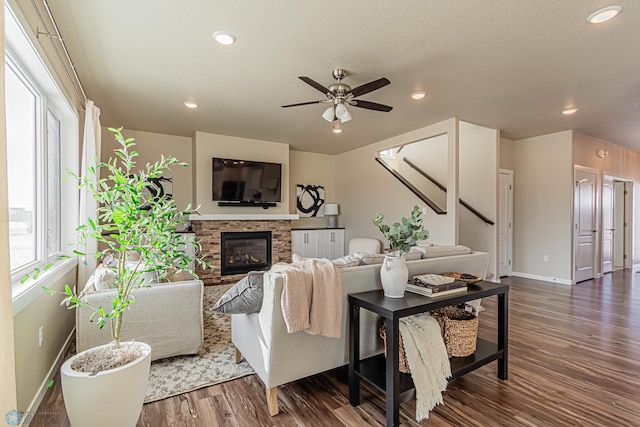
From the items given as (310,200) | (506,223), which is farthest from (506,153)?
(310,200)

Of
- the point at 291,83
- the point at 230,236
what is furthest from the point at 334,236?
the point at 291,83

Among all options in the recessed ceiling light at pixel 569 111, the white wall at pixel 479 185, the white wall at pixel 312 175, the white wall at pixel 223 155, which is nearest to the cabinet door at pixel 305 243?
the white wall at pixel 312 175

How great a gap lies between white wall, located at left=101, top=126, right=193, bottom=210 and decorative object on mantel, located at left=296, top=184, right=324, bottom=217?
2313 millimetres

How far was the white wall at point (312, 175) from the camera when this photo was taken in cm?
686

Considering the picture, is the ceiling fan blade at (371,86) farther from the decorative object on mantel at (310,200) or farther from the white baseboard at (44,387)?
the decorative object on mantel at (310,200)

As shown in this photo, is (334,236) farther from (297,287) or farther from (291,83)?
(297,287)

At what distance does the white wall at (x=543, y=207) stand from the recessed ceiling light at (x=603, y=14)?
362cm

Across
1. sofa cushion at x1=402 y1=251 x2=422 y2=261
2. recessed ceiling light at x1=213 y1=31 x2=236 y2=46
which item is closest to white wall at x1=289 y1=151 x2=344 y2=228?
recessed ceiling light at x1=213 y1=31 x2=236 y2=46

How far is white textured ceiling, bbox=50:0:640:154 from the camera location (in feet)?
7.06

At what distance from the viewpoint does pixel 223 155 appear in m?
5.56

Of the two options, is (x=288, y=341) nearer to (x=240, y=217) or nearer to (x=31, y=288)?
(x=31, y=288)

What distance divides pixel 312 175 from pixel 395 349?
577 cm

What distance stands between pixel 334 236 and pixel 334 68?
4389 millimetres

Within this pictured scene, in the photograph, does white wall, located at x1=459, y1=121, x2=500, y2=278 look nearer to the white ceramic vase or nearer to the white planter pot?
the white ceramic vase
